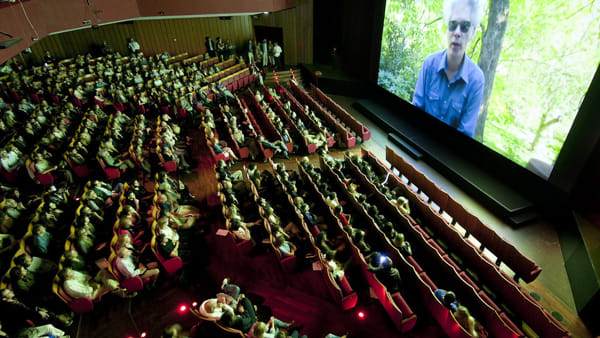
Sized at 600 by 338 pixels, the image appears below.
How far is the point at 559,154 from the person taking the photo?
4500 mm

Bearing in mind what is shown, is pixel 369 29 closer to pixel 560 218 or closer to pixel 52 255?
pixel 560 218

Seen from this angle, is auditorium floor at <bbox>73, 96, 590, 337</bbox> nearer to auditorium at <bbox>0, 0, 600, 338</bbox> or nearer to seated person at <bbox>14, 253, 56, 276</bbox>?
auditorium at <bbox>0, 0, 600, 338</bbox>

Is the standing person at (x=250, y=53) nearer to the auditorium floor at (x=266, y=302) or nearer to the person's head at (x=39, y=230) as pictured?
the auditorium floor at (x=266, y=302)

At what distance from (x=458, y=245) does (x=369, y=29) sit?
705 centimetres

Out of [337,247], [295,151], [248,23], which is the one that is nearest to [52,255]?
[337,247]

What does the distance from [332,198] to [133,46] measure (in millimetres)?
10801

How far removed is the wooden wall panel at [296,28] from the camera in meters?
11.4

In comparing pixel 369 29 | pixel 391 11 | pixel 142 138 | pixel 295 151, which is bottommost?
pixel 295 151

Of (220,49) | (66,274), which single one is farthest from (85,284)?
(220,49)

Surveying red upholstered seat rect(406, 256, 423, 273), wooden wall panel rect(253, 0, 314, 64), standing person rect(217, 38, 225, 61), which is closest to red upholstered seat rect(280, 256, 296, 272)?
red upholstered seat rect(406, 256, 423, 273)

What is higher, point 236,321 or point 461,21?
point 461,21

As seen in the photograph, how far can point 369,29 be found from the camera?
9.02 metres

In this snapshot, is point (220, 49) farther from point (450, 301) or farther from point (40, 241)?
point (450, 301)


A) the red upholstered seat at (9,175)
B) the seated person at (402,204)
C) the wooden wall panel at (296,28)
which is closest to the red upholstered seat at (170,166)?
the red upholstered seat at (9,175)
